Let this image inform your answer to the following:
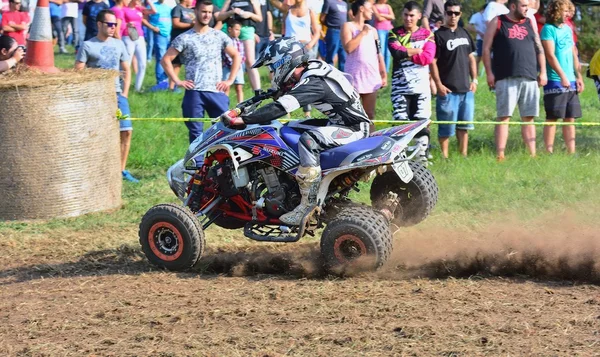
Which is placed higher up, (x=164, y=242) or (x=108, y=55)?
(x=108, y=55)

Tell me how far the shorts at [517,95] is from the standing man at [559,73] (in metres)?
0.33

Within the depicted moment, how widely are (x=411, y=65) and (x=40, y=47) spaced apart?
14.3ft

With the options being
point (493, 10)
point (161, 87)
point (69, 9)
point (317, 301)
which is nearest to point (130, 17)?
point (161, 87)

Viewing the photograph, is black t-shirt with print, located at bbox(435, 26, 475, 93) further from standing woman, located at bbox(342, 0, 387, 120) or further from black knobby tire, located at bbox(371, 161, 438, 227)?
black knobby tire, located at bbox(371, 161, 438, 227)

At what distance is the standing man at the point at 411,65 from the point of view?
39.4 ft

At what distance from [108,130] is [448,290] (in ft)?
16.1

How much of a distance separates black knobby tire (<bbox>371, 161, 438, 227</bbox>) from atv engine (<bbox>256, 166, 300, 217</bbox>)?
705 mm

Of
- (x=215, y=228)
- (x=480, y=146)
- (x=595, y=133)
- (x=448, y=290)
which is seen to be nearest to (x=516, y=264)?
(x=448, y=290)

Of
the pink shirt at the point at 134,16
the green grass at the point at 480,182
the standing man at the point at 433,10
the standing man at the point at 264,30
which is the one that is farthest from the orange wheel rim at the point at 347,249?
the pink shirt at the point at 134,16

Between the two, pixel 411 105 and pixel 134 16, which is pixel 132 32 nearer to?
pixel 134 16

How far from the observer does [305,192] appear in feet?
25.5

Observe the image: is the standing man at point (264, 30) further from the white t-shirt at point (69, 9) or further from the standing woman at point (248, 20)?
the white t-shirt at point (69, 9)

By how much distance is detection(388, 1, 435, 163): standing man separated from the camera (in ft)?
39.4

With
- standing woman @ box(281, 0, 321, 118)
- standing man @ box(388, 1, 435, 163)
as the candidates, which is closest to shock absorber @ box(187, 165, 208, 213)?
standing man @ box(388, 1, 435, 163)
